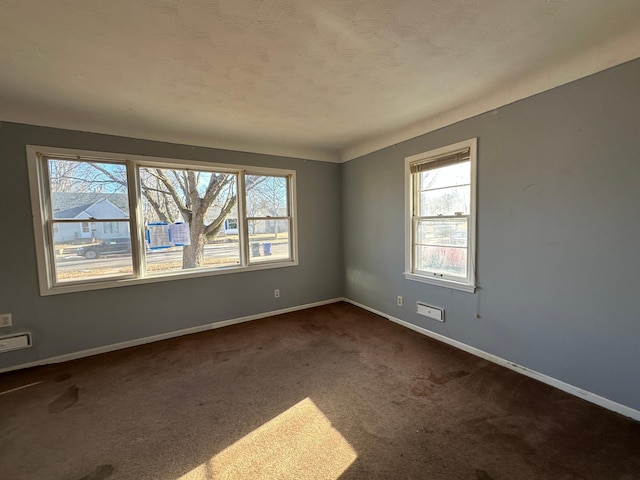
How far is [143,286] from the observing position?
3.13 meters

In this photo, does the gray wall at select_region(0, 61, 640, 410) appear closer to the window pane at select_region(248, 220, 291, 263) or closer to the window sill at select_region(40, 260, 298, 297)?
the window sill at select_region(40, 260, 298, 297)

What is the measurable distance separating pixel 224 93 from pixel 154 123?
3.78 feet

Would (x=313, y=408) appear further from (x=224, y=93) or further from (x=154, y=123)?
(x=154, y=123)

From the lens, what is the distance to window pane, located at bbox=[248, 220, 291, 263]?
386 centimetres

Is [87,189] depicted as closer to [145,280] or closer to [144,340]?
[145,280]

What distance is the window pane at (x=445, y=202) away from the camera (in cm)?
278

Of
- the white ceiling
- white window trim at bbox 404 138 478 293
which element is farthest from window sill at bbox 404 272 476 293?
the white ceiling

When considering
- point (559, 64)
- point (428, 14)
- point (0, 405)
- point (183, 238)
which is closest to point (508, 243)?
point (559, 64)

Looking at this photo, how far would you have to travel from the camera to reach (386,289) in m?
3.72

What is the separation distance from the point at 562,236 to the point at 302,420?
235cm

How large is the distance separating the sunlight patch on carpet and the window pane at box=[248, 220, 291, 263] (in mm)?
2352

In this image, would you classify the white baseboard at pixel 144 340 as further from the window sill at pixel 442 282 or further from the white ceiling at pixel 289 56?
the white ceiling at pixel 289 56

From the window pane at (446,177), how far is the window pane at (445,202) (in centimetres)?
6

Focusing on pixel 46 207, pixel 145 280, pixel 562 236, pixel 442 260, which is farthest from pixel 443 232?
pixel 46 207
